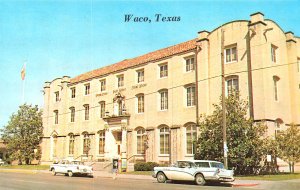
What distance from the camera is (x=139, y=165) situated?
3412 cm

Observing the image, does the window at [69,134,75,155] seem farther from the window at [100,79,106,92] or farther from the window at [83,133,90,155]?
the window at [100,79,106,92]

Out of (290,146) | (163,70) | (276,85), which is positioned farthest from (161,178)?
(163,70)

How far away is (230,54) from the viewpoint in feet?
103

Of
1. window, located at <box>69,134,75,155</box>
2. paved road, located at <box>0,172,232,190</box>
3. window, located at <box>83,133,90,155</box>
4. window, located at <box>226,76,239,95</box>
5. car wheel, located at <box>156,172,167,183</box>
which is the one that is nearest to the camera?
paved road, located at <box>0,172,232,190</box>

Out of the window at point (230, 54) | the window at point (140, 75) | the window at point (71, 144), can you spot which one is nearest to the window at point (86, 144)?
the window at point (71, 144)

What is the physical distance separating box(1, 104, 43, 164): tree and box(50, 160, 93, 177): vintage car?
20499 mm

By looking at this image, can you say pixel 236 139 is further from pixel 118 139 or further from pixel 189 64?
pixel 118 139

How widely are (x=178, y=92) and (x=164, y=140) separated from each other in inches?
194

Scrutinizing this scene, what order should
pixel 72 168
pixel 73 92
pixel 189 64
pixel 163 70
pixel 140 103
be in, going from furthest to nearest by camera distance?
pixel 73 92
pixel 140 103
pixel 163 70
pixel 189 64
pixel 72 168

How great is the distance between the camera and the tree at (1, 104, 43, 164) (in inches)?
1986

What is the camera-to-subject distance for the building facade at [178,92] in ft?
97.3

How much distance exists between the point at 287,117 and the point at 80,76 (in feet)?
90.8

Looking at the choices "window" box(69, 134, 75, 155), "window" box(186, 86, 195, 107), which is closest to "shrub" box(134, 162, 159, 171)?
"window" box(186, 86, 195, 107)

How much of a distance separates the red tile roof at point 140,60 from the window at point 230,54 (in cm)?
356
